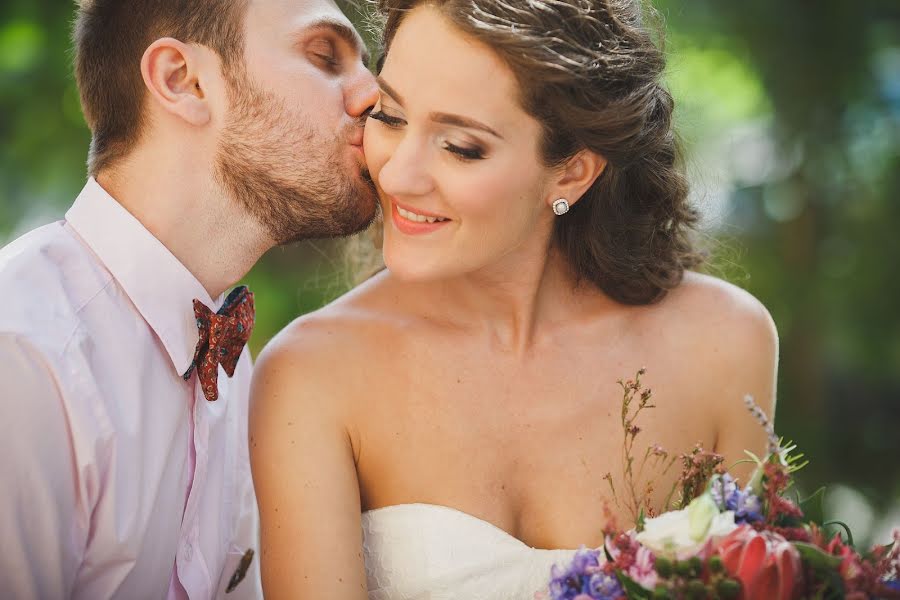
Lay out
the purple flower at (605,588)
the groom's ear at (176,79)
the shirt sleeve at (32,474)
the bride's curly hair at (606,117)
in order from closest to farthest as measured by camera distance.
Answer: the purple flower at (605,588) < the shirt sleeve at (32,474) < the bride's curly hair at (606,117) < the groom's ear at (176,79)

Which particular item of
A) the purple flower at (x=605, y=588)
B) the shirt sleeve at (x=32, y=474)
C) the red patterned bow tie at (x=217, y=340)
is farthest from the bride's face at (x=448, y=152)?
the purple flower at (x=605, y=588)

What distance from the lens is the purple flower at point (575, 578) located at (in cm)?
177

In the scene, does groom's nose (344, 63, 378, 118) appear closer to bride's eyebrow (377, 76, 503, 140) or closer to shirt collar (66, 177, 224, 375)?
bride's eyebrow (377, 76, 503, 140)

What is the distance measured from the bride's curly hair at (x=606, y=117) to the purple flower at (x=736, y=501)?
1.01 metres

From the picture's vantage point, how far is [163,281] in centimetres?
245

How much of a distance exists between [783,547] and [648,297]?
1338 millimetres

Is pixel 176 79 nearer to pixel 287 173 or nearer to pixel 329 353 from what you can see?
pixel 287 173

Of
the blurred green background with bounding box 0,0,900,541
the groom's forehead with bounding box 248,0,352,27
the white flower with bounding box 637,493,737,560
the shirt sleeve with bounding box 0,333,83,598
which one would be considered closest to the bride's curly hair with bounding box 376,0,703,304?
the groom's forehead with bounding box 248,0,352,27

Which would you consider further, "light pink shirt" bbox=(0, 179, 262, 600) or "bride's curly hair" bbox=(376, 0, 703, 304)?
"bride's curly hair" bbox=(376, 0, 703, 304)

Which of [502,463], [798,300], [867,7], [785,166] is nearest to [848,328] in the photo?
[798,300]

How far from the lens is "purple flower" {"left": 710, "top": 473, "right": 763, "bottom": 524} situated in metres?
1.78

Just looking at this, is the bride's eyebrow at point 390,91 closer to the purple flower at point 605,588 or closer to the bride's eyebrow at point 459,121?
the bride's eyebrow at point 459,121

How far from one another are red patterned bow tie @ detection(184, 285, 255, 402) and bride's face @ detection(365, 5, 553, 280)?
0.42 m

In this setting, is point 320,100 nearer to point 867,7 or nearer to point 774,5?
point 774,5
